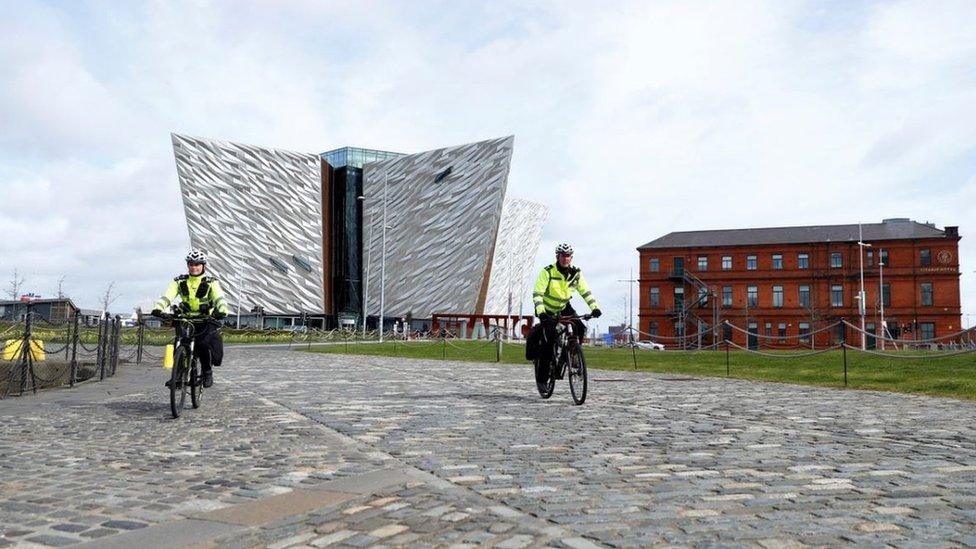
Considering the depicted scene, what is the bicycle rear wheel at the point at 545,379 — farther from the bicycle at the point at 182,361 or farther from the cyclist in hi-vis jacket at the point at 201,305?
the bicycle at the point at 182,361

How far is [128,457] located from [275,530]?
9.06 ft

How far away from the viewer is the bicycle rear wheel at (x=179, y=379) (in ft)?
27.7

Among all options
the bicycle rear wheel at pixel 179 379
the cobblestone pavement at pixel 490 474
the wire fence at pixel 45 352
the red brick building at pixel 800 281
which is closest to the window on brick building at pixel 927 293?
the red brick building at pixel 800 281

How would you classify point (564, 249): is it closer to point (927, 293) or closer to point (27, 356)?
point (27, 356)

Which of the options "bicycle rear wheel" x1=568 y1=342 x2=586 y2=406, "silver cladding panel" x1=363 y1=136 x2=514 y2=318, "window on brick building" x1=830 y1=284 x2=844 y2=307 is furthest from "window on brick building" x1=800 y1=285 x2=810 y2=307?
"bicycle rear wheel" x1=568 y1=342 x2=586 y2=406

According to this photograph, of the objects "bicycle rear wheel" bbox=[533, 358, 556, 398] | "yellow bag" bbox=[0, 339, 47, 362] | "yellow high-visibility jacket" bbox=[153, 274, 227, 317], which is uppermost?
"yellow high-visibility jacket" bbox=[153, 274, 227, 317]

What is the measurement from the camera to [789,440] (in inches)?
269

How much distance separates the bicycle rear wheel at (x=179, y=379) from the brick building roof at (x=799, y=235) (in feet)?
212

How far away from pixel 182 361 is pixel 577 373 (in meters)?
4.57

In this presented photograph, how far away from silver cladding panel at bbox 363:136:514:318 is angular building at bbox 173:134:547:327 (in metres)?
0.10

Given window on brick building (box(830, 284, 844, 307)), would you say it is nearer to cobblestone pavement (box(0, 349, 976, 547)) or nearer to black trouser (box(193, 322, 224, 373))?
cobblestone pavement (box(0, 349, 976, 547))

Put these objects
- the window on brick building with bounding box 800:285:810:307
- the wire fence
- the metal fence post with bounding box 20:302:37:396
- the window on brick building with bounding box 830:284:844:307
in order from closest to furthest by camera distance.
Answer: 1. the metal fence post with bounding box 20:302:37:396
2. the wire fence
3. the window on brick building with bounding box 830:284:844:307
4. the window on brick building with bounding box 800:285:810:307

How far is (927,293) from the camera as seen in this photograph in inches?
2469

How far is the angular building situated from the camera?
240ft
